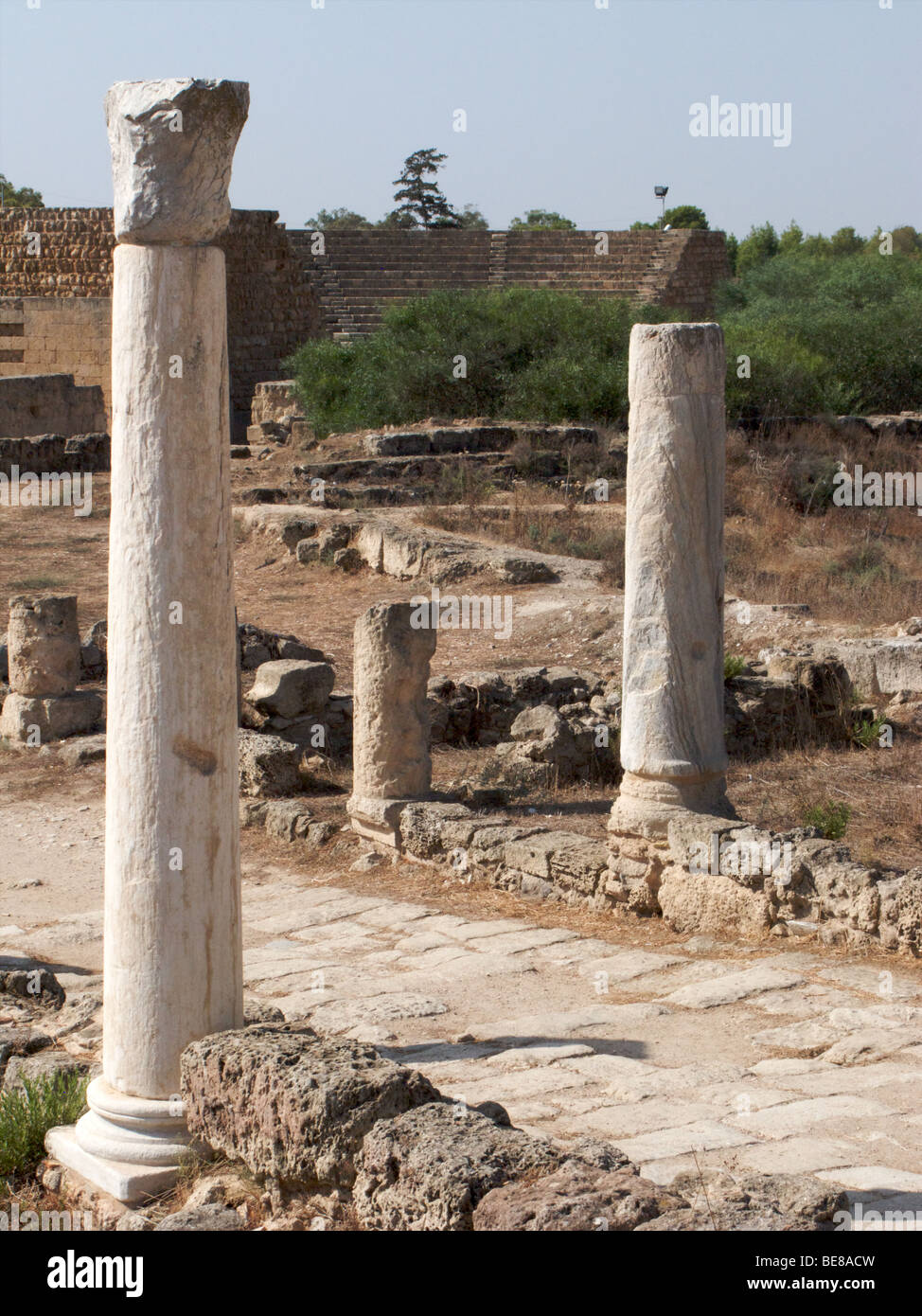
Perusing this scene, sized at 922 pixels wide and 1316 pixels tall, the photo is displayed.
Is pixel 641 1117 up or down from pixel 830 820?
down

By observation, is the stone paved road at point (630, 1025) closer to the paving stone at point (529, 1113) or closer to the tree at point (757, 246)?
the paving stone at point (529, 1113)

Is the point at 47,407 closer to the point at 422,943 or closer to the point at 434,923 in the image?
the point at 434,923

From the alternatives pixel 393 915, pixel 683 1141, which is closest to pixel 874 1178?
pixel 683 1141

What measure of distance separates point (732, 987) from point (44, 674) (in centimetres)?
715

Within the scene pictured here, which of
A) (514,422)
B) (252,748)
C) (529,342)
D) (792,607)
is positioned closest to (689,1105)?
(252,748)

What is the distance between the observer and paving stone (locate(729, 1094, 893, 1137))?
15.4 feet

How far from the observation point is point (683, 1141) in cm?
456

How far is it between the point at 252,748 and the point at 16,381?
17.8 meters

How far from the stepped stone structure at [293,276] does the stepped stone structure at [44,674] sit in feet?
65.1

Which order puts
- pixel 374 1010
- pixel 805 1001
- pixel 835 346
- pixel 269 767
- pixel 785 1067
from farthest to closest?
pixel 835 346 < pixel 269 767 < pixel 374 1010 < pixel 805 1001 < pixel 785 1067

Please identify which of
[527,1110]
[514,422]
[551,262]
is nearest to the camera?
[527,1110]

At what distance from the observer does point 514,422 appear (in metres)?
24.2

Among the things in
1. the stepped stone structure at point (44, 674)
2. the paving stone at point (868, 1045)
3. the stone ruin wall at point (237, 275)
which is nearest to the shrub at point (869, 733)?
the paving stone at point (868, 1045)

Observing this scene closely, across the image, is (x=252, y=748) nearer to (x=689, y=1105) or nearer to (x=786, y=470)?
(x=689, y=1105)
